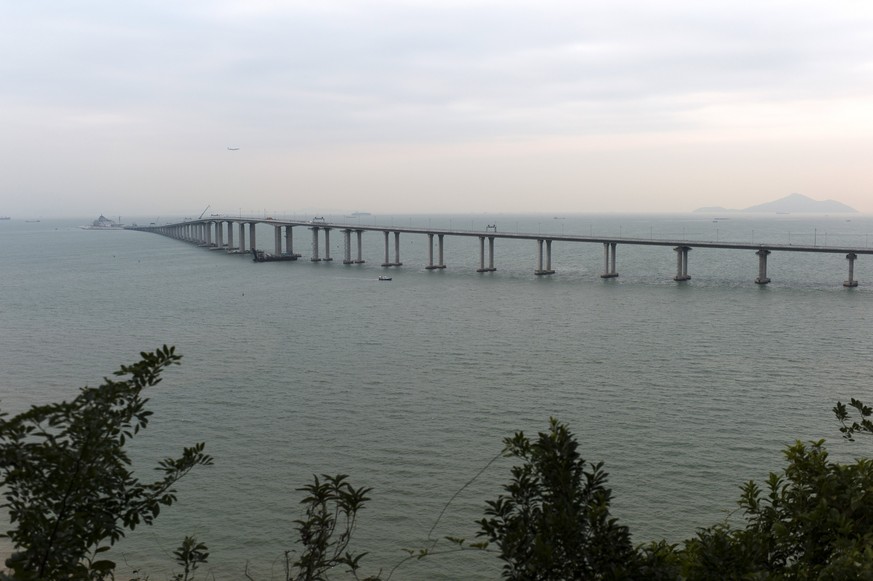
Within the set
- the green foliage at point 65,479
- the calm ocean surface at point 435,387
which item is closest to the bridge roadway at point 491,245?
the calm ocean surface at point 435,387

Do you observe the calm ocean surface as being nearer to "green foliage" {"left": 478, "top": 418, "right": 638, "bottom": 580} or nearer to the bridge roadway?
the bridge roadway

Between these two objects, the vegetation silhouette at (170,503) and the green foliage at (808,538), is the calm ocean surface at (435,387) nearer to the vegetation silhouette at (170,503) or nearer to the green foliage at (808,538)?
the green foliage at (808,538)

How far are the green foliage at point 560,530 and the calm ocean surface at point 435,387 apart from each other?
10028 mm

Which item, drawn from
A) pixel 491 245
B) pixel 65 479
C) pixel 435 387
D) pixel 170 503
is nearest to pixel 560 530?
pixel 170 503

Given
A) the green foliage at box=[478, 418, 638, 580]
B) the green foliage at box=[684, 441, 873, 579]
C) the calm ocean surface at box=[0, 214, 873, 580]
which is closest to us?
the green foliage at box=[478, 418, 638, 580]

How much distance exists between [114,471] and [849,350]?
4064cm

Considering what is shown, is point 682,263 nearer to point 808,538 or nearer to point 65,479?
point 808,538

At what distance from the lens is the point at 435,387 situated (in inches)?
1291

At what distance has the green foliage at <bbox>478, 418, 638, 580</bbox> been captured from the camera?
7.47m

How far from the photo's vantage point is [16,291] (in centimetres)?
7581

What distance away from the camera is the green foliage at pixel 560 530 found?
7469mm

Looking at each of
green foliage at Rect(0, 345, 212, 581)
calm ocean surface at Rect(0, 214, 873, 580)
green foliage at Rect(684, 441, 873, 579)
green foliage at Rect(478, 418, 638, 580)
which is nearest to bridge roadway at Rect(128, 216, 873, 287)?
calm ocean surface at Rect(0, 214, 873, 580)

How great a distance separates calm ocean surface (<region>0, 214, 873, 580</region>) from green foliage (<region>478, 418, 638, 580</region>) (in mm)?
10028

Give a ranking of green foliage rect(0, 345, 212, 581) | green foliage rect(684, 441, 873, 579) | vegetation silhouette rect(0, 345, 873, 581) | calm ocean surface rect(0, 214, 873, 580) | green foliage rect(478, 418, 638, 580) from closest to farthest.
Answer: green foliage rect(0, 345, 212, 581) < vegetation silhouette rect(0, 345, 873, 581) < green foliage rect(478, 418, 638, 580) < green foliage rect(684, 441, 873, 579) < calm ocean surface rect(0, 214, 873, 580)
